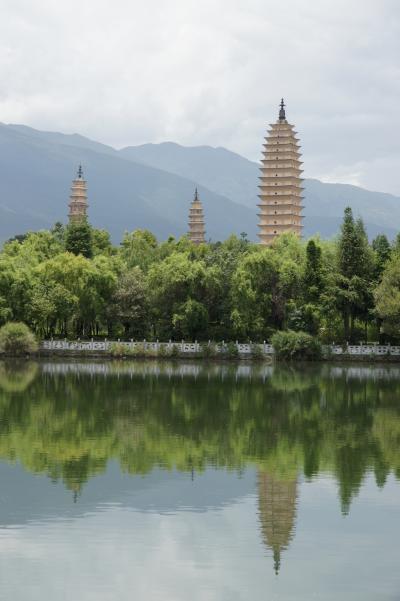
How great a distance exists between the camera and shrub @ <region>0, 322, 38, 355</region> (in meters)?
51.4

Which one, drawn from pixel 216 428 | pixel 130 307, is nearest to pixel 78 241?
pixel 130 307

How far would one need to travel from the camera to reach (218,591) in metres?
11.6

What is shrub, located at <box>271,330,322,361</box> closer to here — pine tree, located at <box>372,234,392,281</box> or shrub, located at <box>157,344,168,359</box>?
pine tree, located at <box>372,234,392,281</box>

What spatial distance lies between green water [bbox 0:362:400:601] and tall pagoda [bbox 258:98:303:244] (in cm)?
5172

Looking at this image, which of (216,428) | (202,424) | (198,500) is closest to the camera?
(198,500)

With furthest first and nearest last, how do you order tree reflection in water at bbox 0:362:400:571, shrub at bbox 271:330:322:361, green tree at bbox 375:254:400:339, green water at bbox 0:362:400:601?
shrub at bbox 271:330:322:361
green tree at bbox 375:254:400:339
tree reflection in water at bbox 0:362:400:571
green water at bbox 0:362:400:601

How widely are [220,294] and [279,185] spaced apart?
28.1 meters

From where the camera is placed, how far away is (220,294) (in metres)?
56.2

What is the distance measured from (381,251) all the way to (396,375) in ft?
40.8

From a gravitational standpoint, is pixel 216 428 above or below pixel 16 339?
below

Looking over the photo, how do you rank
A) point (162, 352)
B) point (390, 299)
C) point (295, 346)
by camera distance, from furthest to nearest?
point (162, 352)
point (295, 346)
point (390, 299)

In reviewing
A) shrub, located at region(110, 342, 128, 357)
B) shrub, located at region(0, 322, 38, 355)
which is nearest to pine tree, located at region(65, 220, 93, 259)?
shrub, located at region(110, 342, 128, 357)

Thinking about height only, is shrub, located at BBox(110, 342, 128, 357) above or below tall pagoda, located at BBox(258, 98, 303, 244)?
below

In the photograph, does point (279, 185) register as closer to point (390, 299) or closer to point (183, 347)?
point (183, 347)
